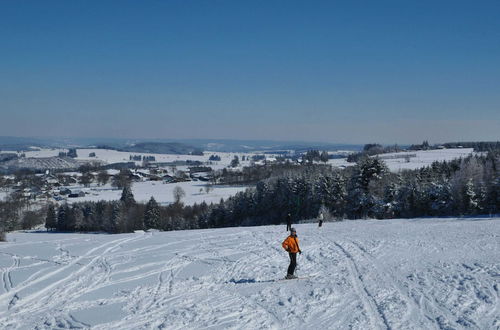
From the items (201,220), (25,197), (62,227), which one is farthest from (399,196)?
(25,197)

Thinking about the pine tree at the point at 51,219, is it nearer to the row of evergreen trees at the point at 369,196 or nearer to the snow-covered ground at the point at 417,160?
the row of evergreen trees at the point at 369,196

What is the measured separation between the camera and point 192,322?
1028 centimetres

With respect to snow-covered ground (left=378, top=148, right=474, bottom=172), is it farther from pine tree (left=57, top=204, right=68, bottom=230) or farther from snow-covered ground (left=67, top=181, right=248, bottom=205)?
pine tree (left=57, top=204, right=68, bottom=230)

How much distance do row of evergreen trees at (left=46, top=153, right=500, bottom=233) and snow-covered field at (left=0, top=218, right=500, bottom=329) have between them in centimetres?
2350

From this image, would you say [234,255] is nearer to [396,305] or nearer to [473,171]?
[396,305]

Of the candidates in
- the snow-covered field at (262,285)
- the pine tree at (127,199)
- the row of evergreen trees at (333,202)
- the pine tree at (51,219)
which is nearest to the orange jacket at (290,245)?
the snow-covered field at (262,285)

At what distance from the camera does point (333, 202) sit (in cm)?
5928

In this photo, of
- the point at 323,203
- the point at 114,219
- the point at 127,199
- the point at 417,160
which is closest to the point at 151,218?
the point at 114,219

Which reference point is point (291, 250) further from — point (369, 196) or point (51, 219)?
point (51, 219)

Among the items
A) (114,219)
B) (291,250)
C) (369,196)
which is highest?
(291,250)

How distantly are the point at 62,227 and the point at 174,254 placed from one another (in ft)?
232

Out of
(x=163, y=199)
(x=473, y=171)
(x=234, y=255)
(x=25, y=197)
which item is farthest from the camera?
(x=25, y=197)

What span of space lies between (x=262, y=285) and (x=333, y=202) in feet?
154

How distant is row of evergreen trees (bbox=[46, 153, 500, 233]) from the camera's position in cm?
4569
